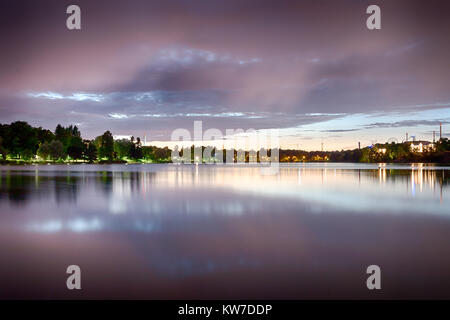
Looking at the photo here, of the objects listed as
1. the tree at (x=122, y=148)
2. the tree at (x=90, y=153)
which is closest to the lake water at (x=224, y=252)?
the tree at (x=90, y=153)

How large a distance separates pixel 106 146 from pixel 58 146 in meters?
38.4

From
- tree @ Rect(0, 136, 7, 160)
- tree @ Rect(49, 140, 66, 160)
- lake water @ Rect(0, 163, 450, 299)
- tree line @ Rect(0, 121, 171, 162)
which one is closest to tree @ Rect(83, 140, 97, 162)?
tree line @ Rect(0, 121, 171, 162)

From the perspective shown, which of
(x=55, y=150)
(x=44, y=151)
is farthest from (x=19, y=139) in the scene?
(x=55, y=150)

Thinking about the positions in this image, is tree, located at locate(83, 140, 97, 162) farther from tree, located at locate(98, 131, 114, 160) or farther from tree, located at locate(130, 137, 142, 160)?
tree, located at locate(130, 137, 142, 160)

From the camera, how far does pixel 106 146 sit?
156 m

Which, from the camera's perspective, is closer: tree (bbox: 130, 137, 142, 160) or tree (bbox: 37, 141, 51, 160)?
tree (bbox: 37, 141, 51, 160)

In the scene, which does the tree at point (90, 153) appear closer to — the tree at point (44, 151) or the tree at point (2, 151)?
the tree at point (44, 151)

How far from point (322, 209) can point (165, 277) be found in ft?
31.4

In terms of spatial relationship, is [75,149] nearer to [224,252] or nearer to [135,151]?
[135,151]

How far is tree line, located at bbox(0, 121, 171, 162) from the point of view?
346ft

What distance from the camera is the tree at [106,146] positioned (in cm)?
15375

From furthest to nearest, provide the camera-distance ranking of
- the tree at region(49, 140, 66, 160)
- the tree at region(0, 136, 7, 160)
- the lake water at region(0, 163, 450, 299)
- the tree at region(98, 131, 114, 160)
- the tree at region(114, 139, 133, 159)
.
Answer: the tree at region(114, 139, 133, 159) → the tree at region(98, 131, 114, 160) → the tree at region(49, 140, 66, 160) → the tree at region(0, 136, 7, 160) → the lake water at region(0, 163, 450, 299)
